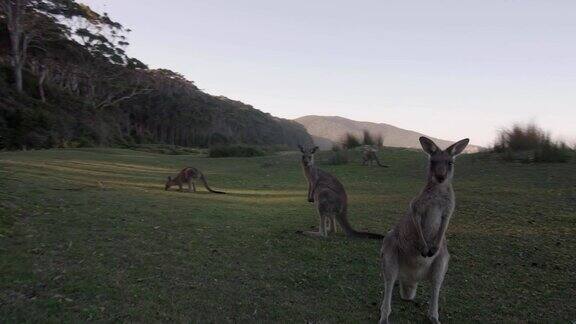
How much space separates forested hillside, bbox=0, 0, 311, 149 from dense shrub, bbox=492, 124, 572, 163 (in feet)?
74.9

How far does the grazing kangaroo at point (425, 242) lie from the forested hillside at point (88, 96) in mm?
24394

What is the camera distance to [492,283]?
16.1 feet

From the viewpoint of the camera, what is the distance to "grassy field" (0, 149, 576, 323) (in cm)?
372

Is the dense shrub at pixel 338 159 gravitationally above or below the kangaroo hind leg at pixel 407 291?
above

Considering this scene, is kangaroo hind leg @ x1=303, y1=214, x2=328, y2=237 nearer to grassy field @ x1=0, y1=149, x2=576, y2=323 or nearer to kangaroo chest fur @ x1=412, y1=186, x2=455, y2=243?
grassy field @ x1=0, y1=149, x2=576, y2=323

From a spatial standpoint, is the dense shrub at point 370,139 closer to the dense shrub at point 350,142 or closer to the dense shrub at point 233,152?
the dense shrub at point 350,142

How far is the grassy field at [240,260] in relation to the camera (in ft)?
12.2

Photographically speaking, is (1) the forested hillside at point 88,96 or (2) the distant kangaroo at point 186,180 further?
(1) the forested hillside at point 88,96

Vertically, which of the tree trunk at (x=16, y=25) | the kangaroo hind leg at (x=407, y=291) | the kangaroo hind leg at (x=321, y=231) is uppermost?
the tree trunk at (x=16, y=25)

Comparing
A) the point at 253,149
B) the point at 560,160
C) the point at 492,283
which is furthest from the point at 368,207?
the point at 253,149

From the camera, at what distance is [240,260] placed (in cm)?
515

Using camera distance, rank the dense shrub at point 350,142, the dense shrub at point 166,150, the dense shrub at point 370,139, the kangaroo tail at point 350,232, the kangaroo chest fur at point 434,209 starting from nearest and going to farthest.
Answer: the kangaroo chest fur at point 434,209 < the kangaroo tail at point 350,232 < the dense shrub at point 370,139 < the dense shrub at point 350,142 < the dense shrub at point 166,150

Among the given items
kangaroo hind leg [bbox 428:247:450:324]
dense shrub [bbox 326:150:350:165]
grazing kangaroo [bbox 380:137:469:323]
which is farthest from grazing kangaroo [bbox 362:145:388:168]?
kangaroo hind leg [bbox 428:247:450:324]

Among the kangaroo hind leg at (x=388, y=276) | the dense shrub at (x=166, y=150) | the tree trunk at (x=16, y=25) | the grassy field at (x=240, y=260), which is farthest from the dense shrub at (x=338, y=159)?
the tree trunk at (x=16, y=25)
